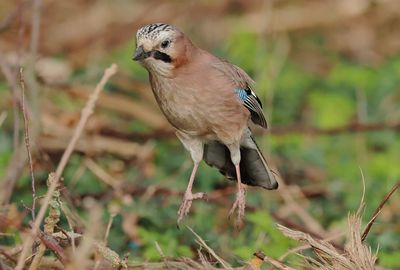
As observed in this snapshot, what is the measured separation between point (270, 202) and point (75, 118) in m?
1.36

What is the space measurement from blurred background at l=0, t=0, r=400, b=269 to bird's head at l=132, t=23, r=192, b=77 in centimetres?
79

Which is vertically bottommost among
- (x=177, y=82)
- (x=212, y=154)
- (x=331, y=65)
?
(x=331, y=65)

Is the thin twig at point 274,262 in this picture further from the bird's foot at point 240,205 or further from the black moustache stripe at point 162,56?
the black moustache stripe at point 162,56

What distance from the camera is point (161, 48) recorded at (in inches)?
175

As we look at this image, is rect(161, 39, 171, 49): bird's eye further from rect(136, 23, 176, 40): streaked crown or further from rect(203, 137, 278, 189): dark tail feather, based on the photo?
rect(203, 137, 278, 189): dark tail feather

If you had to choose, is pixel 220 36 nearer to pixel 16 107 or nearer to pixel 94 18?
pixel 94 18

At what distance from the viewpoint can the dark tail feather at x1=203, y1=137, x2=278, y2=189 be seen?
4824 mm

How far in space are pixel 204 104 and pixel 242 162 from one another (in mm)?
440

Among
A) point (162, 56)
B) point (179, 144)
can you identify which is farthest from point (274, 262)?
point (179, 144)

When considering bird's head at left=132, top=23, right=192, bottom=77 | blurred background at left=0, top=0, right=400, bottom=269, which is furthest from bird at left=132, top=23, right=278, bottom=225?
blurred background at left=0, top=0, right=400, bottom=269

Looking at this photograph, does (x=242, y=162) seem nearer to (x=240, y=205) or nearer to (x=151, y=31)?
(x=240, y=205)

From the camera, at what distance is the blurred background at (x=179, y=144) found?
5.44m

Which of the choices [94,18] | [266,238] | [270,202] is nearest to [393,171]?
[270,202]

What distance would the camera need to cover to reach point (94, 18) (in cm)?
989
